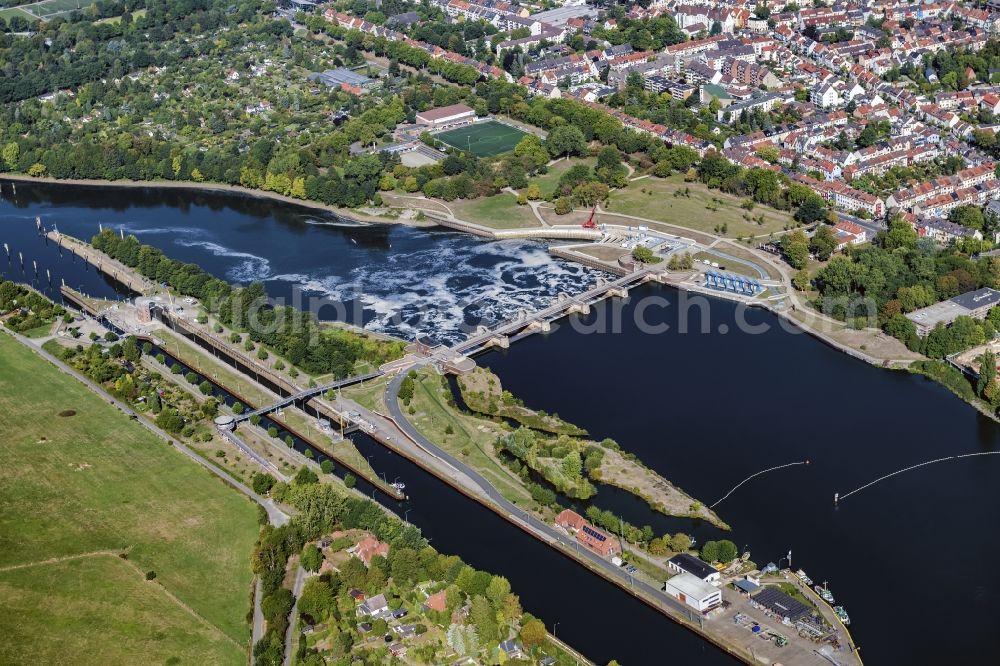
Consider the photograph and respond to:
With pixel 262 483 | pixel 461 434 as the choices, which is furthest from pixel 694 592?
pixel 262 483

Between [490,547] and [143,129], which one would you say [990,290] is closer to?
[490,547]

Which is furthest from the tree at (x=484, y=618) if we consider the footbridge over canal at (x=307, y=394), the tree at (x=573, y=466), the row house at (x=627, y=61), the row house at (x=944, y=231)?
the row house at (x=627, y=61)

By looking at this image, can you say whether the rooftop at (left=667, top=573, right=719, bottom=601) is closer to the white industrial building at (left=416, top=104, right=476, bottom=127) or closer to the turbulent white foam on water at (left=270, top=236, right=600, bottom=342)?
the turbulent white foam on water at (left=270, top=236, right=600, bottom=342)

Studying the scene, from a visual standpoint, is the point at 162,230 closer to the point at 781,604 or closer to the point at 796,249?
the point at 796,249

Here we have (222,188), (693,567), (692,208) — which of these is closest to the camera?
(693,567)

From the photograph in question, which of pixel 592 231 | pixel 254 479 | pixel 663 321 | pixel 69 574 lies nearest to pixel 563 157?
pixel 592 231

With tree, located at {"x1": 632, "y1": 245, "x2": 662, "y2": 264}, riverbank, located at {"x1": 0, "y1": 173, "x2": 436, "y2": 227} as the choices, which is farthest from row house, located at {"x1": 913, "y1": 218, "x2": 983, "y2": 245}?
riverbank, located at {"x1": 0, "y1": 173, "x2": 436, "y2": 227}
